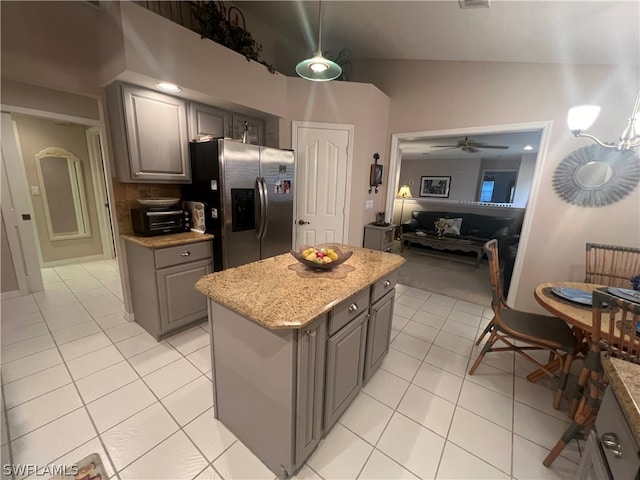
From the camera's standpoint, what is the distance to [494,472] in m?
1.37

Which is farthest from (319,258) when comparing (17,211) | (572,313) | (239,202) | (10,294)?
(10,294)

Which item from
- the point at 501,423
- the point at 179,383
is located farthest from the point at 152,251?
the point at 501,423

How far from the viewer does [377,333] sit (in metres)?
1.85

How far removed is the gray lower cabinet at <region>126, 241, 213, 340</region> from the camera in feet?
7.30

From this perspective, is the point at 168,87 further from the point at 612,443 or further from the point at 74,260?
the point at 74,260

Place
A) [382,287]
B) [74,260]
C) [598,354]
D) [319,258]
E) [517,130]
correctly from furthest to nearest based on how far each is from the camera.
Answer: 1. [74,260]
2. [517,130]
3. [382,287]
4. [319,258]
5. [598,354]

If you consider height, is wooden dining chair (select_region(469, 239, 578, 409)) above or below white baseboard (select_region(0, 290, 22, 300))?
above

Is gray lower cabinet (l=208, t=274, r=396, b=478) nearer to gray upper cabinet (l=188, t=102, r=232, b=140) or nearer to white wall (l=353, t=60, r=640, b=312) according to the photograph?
gray upper cabinet (l=188, t=102, r=232, b=140)

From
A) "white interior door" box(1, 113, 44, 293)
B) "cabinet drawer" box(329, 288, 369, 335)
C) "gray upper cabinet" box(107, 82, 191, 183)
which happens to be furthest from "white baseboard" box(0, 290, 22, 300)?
"cabinet drawer" box(329, 288, 369, 335)

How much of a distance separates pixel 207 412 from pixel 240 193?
1806 millimetres

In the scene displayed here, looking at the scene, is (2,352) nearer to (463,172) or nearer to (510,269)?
(510,269)

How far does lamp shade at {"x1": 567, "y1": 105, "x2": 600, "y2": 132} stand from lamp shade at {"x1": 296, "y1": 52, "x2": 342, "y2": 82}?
1.61 meters

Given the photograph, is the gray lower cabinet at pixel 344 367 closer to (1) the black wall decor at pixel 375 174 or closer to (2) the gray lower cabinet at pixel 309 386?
(2) the gray lower cabinet at pixel 309 386

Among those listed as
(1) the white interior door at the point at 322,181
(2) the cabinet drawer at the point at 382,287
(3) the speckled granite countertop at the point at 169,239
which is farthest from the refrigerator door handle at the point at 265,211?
(2) the cabinet drawer at the point at 382,287
